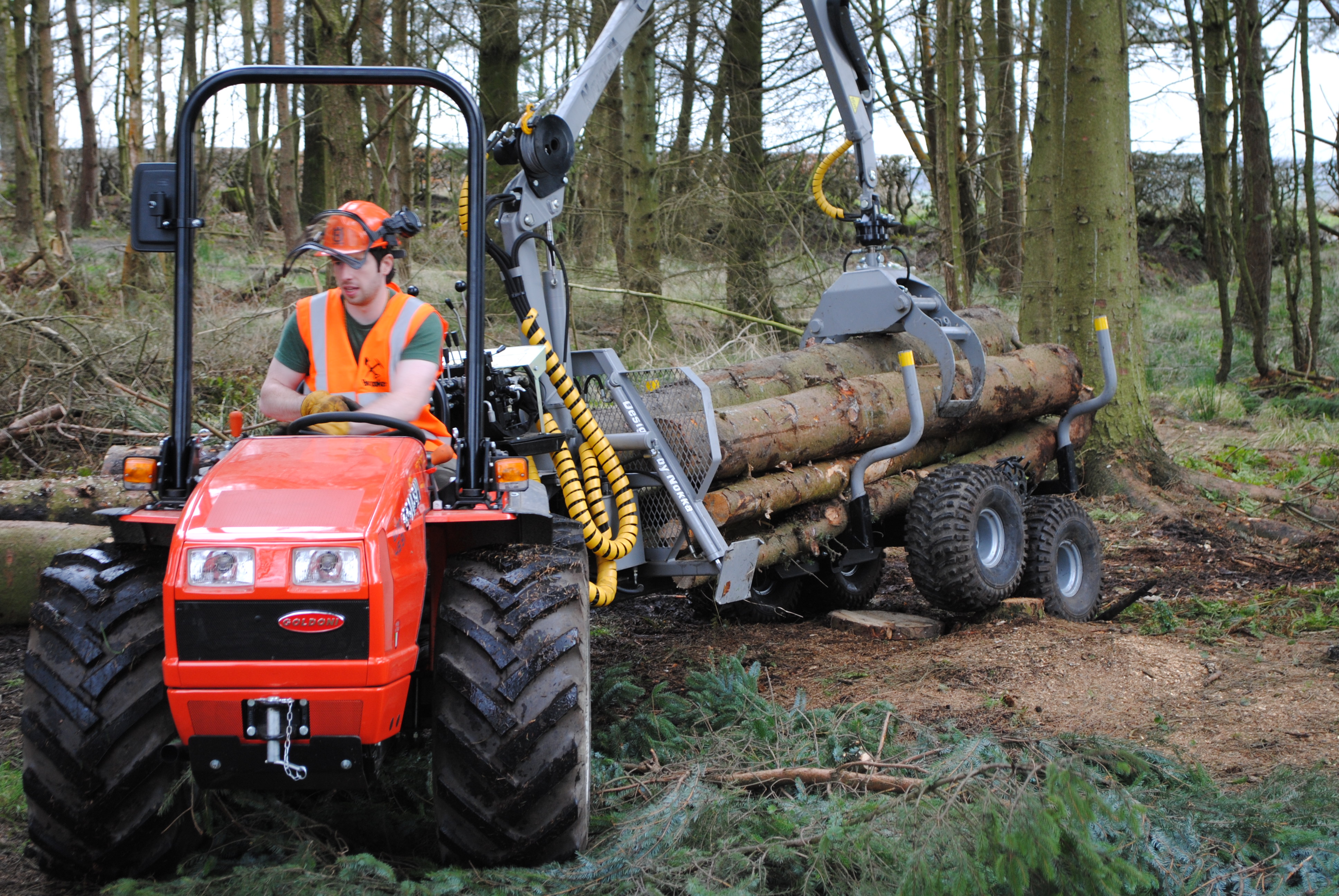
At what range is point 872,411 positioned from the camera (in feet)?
20.2

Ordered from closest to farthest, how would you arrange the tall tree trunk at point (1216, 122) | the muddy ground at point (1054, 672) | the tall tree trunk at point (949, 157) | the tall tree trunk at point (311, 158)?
the muddy ground at point (1054, 672), the tall tree trunk at point (1216, 122), the tall tree trunk at point (949, 157), the tall tree trunk at point (311, 158)

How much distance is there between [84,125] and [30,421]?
1387 cm

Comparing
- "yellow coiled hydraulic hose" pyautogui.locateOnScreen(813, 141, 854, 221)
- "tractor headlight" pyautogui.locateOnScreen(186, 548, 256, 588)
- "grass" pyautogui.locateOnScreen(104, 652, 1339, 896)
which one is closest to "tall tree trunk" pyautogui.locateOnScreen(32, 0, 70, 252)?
"yellow coiled hydraulic hose" pyautogui.locateOnScreen(813, 141, 854, 221)

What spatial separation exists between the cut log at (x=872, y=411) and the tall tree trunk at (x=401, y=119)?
5660 mm

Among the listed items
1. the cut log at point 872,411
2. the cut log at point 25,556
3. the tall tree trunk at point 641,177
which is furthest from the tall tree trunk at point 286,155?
the cut log at point 872,411

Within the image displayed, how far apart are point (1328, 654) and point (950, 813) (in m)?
2.97

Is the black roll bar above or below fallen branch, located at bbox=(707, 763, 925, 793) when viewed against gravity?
above

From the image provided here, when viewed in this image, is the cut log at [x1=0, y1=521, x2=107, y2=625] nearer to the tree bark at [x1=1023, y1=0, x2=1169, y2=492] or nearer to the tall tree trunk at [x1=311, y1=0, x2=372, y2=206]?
the tall tree trunk at [x1=311, y1=0, x2=372, y2=206]

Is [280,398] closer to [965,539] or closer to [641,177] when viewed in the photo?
[965,539]

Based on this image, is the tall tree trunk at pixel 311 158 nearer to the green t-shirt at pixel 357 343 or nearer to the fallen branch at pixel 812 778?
the green t-shirt at pixel 357 343

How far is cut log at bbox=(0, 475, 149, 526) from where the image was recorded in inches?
237

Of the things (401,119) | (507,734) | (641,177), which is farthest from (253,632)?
(401,119)

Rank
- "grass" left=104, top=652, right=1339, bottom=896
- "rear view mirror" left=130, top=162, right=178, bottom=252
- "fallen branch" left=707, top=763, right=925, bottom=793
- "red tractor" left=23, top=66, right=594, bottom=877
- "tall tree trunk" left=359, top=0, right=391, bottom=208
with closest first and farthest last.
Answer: "grass" left=104, top=652, right=1339, bottom=896
"red tractor" left=23, top=66, right=594, bottom=877
"rear view mirror" left=130, top=162, right=178, bottom=252
"fallen branch" left=707, top=763, right=925, bottom=793
"tall tree trunk" left=359, top=0, right=391, bottom=208

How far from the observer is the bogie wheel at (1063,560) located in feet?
19.8
